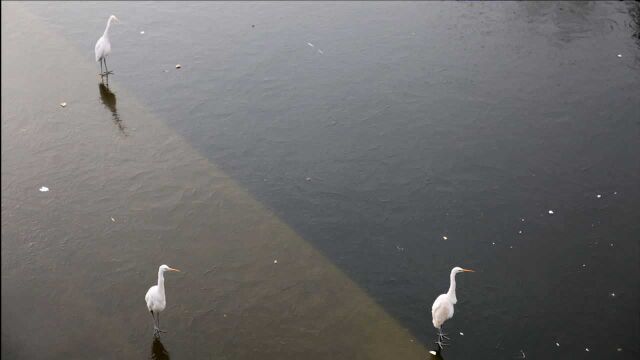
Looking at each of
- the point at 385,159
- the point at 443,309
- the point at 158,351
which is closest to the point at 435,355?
the point at 443,309

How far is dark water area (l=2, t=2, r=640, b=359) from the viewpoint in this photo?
7.47 m

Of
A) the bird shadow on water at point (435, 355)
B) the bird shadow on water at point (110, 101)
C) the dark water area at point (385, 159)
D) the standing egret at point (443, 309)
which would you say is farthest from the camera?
the bird shadow on water at point (110, 101)

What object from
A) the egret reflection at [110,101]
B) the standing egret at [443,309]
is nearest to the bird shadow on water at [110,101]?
the egret reflection at [110,101]

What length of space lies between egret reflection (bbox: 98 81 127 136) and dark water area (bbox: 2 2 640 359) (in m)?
0.04

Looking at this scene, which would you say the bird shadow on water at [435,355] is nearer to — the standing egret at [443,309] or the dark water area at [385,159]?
the dark water area at [385,159]


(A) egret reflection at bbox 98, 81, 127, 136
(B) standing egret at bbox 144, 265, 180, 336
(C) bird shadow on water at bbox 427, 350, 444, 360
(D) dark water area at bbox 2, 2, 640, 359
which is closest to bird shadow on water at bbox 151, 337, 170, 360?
(D) dark water area at bbox 2, 2, 640, 359

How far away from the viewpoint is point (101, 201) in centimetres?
899

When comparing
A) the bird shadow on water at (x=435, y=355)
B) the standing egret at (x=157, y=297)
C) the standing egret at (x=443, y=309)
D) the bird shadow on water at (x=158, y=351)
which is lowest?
the bird shadow on water at (x=158, y=351)

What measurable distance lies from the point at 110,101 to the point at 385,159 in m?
4.64

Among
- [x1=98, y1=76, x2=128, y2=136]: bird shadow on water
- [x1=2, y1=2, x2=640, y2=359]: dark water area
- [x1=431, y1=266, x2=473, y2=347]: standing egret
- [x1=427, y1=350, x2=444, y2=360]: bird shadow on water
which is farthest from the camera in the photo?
[x1=98, y1=76, x2=128, y2=136]: bird shadow on water

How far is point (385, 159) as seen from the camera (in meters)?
9.83

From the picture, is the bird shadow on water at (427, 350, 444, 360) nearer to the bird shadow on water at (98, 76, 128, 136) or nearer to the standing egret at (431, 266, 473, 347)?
the standing egret at (431, 266, 473, 347)

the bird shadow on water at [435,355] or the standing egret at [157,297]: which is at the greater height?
the standing egret at [157,297]

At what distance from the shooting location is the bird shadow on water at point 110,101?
1045 cm
